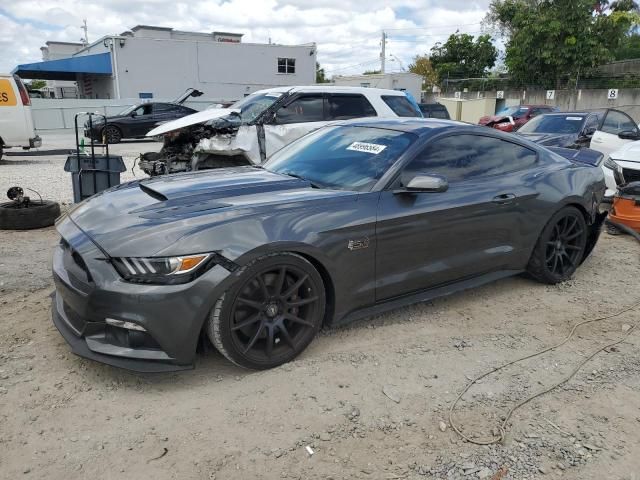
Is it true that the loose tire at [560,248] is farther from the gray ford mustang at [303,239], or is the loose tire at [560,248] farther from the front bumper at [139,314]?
the front bumper at [139,314]

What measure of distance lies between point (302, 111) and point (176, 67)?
28.1 meters

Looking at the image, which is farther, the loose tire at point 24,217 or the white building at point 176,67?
the white building at point 176,67

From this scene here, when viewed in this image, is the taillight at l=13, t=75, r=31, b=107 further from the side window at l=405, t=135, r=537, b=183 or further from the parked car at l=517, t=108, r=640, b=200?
the side window at l=405, t=135, r=537, b=183

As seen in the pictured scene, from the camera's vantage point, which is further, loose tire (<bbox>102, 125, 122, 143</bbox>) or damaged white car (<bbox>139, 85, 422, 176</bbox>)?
loose tire (<bbox>102, 125, 122, 143</bbox>)

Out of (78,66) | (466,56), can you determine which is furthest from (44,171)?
(466,56)

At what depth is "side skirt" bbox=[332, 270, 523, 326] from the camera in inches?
144

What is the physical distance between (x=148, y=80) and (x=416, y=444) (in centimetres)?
3432

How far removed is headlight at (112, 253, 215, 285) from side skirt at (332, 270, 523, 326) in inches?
43.1

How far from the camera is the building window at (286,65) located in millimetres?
36688

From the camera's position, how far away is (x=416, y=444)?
273 cm

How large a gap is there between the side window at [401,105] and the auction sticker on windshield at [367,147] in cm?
519

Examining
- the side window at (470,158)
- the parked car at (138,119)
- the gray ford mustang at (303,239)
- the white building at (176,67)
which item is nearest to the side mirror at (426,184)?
the gray ford mustang at (303,239)

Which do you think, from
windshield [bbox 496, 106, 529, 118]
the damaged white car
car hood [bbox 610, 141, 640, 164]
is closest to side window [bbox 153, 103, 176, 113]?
the damaged white car

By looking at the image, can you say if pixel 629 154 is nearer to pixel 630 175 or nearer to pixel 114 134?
pixel 630 175
